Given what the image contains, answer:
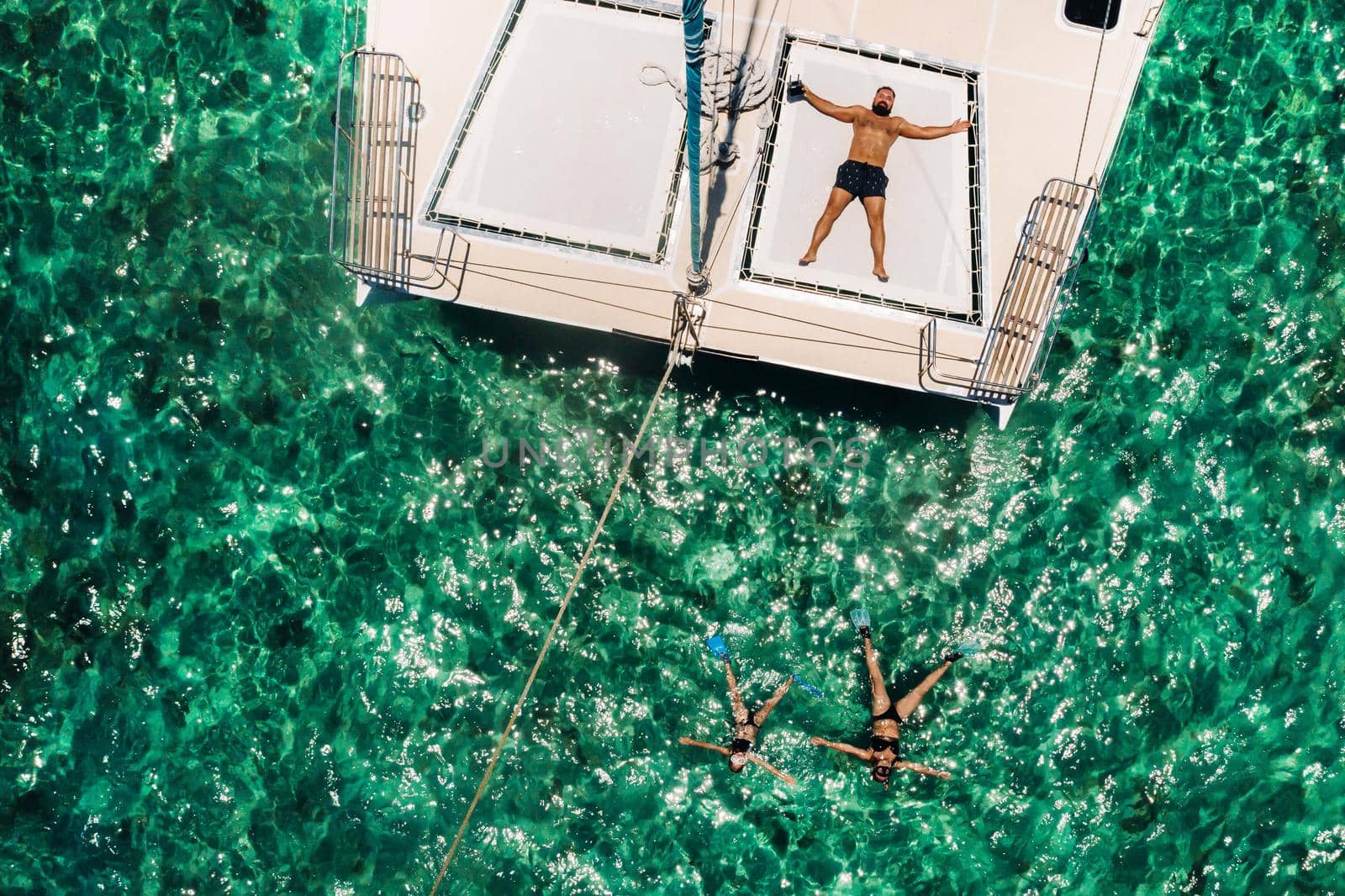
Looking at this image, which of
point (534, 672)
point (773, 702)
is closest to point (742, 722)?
point (773, 702)

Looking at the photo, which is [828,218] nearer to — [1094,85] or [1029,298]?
[1029,298]

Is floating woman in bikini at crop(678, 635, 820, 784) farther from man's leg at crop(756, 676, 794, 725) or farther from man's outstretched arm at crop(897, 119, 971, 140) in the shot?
man's outstretched arm at crop(897, 119, 971, 140)

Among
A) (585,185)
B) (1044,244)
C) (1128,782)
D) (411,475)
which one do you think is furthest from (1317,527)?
(411,475)

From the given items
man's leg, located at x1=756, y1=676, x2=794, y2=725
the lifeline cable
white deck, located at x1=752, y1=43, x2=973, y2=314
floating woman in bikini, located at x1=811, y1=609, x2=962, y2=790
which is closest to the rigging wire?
white deck, located at x1=752, y1=43, x2=973, y2=314

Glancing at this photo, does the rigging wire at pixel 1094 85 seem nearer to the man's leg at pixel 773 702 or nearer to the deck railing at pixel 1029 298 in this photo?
the deck railing at pixel 1029 298

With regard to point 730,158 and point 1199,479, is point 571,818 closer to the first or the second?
point 730,158

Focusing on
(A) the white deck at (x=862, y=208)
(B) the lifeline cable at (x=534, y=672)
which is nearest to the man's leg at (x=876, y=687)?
(B) the lifeline cable at (x=534, y=672)
